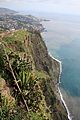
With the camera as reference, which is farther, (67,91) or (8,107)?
(67,91)

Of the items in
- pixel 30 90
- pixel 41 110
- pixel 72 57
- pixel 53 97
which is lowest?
pixel 72 57

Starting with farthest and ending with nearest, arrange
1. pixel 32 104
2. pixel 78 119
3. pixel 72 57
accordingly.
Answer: pixel 72 57 → pixel 78 119 → pixel 32 104

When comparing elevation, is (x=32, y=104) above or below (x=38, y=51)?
above

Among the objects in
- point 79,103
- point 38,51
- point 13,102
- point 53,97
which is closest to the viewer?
point 13,102

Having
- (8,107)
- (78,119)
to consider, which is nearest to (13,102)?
(8,107)

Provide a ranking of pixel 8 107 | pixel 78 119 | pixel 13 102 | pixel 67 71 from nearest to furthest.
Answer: pixel 8 107 < pixel 13 102 < pixel 78 119 < pixel 67 71

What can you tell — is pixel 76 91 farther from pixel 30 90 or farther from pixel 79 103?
pixel 30 90

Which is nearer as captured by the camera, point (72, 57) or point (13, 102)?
point (13, 102)

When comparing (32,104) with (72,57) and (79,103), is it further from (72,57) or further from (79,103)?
(72,57)

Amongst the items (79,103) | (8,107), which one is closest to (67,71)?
(79,103)
